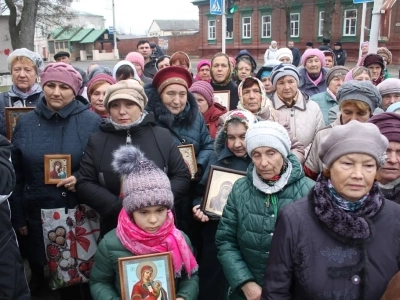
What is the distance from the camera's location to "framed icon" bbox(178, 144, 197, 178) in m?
3.48

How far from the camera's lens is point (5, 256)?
2148mm

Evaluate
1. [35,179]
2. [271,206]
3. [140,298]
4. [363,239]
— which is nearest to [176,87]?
[35,179]

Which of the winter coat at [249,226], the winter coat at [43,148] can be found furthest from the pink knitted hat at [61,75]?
the winter coat at [249,226]

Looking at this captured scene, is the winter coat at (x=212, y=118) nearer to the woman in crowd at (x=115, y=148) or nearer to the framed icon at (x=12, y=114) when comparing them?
the woman in crowd at (x=115, y=148)

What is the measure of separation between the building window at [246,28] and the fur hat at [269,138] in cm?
3589

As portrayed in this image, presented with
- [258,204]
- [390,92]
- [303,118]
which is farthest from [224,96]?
[258,204]

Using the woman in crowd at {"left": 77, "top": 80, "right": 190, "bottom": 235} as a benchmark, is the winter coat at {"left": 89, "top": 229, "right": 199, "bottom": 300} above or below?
below

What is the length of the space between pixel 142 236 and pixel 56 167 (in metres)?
1.07

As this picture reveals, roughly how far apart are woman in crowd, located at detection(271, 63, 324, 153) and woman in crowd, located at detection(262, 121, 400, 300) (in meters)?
2.15

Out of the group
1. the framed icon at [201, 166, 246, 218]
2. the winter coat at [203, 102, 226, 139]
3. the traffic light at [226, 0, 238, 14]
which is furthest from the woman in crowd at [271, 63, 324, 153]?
the traffic light at [226, 0, 238, 14]

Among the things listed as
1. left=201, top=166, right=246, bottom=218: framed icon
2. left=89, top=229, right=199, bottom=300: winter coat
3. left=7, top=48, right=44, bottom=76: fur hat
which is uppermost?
left=7, top=48, right=44, bottom=76: fur hat

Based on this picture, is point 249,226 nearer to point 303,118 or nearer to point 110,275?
point 110,275

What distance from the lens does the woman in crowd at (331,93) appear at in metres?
5.00

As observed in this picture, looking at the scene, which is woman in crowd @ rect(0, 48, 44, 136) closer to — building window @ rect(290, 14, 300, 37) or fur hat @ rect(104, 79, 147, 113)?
fur hat @ rect(104, 79, 147, 113)
